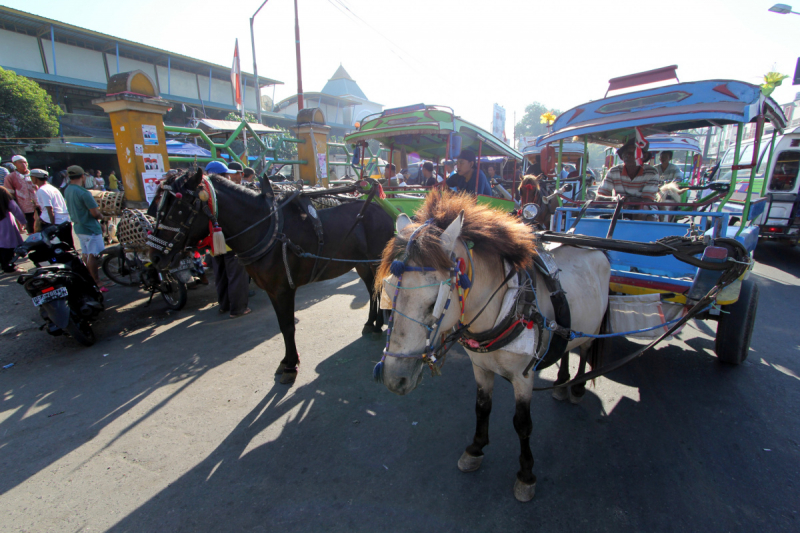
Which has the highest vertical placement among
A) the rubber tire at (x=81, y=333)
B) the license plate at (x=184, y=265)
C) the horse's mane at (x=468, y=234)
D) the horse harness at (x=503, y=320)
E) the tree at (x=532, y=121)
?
the tree at (x=532, y=121)

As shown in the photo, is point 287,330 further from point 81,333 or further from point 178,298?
point 178,298

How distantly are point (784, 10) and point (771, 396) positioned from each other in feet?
42.0

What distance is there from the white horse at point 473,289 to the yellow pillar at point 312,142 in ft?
27.2

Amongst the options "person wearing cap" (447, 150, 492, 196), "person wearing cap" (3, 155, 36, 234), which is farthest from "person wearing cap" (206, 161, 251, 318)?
"person wearing cap" (3, 155, 36, 234)

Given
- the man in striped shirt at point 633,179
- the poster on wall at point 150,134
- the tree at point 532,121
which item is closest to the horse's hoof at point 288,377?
the man in striped shirt at point 633,179

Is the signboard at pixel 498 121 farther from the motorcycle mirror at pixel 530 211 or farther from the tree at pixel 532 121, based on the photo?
the tree at pixel 532 121

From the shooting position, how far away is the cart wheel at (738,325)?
3125 millimetres

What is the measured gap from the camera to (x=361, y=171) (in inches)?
258

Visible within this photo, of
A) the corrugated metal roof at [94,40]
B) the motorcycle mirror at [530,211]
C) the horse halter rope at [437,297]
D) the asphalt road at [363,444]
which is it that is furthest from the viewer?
the corrugated metal roof at [94,40]

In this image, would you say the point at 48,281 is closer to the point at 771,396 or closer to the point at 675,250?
the point at 675,250

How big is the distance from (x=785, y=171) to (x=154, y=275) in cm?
1352

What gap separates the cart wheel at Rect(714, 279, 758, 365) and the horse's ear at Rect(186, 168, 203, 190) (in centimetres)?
483

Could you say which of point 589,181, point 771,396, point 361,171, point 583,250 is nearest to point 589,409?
point 583,250

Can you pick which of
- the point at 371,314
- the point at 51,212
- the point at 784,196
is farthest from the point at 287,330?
the point at 784,196
